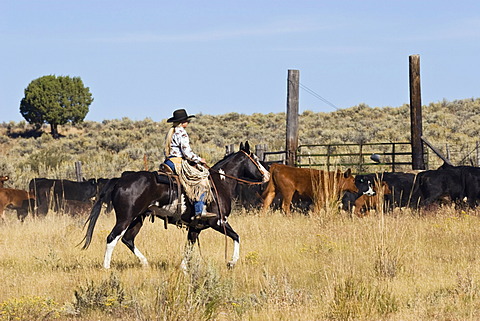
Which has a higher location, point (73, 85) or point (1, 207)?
point (73, 85)

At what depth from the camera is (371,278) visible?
8633mm

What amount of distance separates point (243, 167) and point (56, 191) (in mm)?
9869

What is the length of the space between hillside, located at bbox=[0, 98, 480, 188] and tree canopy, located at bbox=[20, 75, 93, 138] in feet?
4.25

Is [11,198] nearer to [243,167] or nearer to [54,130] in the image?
[243,167]

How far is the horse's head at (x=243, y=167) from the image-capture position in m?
11.0

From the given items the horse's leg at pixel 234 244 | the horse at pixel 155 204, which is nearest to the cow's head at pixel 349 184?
the horse at pixel 155 204

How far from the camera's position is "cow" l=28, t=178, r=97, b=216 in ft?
61.6

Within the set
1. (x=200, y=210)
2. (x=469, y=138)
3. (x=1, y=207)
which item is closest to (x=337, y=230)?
(x=200, y=210)

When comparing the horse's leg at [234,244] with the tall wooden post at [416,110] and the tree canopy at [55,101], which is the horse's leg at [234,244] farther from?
the tree canopy at [55,101]

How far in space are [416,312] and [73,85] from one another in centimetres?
6052

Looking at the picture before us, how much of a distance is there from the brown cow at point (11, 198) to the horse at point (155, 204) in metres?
7.53

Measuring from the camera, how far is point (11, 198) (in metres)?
17.3

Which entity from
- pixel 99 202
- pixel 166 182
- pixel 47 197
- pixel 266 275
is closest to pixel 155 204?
pixel 166 182

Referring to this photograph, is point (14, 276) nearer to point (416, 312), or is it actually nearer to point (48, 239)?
point (48, 239)
